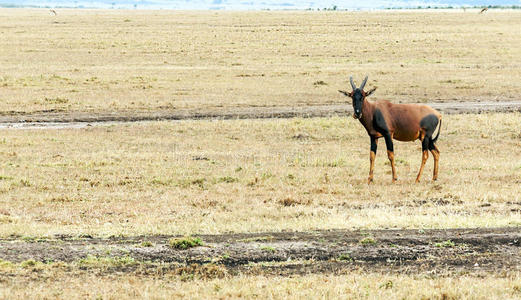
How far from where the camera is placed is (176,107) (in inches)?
1220

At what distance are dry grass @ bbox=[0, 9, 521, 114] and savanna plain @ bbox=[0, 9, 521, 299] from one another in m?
0.24

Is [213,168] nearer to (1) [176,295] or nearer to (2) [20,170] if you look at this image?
(2) [20,170]

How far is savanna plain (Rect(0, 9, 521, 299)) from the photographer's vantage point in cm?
1033

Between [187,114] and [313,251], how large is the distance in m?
18.2

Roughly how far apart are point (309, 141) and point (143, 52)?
3152 centimetres

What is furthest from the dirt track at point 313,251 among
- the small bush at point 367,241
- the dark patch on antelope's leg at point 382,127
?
the dark patch on antelope's leg at point 382,127

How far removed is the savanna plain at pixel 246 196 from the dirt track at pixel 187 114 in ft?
1.08

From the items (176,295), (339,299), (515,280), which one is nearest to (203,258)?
(176,295)

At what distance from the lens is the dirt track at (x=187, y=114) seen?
27877mm

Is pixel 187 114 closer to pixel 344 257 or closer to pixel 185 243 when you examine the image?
pixel 185 243

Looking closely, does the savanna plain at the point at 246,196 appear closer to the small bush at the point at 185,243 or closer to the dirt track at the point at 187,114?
the small bush at the point at 185,243

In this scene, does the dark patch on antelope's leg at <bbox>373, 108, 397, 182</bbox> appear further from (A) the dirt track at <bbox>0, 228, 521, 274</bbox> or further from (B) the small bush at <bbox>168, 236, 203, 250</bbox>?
(B) the small bush at <bbox>168, 236, 203, 250</bbox>

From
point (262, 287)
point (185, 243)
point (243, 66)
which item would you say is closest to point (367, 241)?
point (185, 243)

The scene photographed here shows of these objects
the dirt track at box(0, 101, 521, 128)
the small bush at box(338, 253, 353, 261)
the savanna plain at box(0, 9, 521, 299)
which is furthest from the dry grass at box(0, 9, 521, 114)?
the small bush at box(338, 253, 353, 261)
